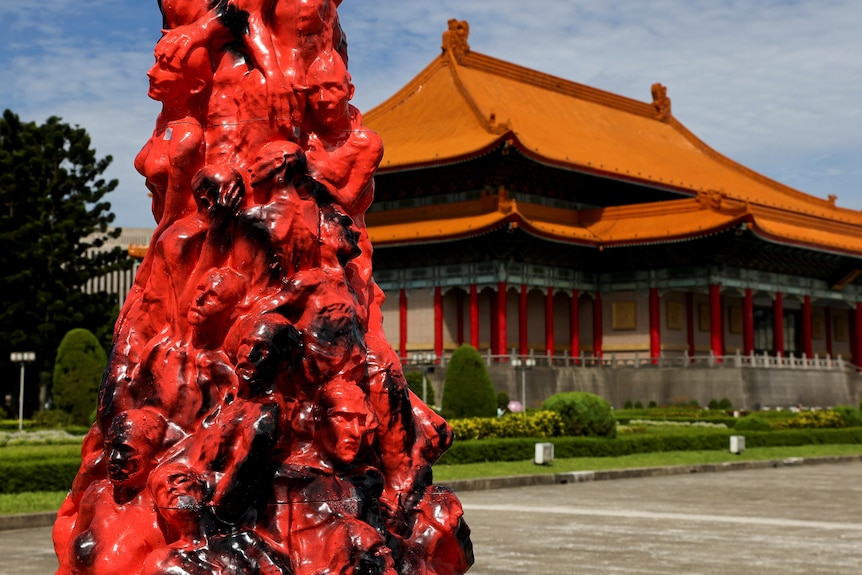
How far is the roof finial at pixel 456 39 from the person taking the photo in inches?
1625

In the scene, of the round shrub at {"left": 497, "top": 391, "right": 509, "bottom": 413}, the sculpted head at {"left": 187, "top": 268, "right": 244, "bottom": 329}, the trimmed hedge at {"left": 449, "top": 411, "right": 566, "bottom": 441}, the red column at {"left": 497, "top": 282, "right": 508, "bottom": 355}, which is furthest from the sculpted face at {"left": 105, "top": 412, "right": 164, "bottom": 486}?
the red column at {"left": 497, "top": 282, "right": 508, "bottom": 355}

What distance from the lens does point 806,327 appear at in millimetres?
41656

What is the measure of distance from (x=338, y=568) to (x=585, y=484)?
41.8ft

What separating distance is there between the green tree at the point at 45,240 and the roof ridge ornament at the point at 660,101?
22.5m

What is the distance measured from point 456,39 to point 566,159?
7.22m

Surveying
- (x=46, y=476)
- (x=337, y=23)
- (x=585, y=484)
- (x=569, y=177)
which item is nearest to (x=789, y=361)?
(x=569, y=177)

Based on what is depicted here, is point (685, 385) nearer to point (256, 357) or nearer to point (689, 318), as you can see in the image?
point (689, 318)

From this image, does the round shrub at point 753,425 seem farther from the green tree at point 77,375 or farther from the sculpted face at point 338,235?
the sculpted face at point 338,235

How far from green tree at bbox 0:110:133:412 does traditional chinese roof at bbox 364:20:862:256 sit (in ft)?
31.0

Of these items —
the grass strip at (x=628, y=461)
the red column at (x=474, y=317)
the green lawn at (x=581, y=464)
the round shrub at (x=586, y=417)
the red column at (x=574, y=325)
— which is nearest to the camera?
the green lawn at (x=581, y=464)

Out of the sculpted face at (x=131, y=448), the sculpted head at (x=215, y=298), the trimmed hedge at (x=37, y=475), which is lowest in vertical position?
the trimmed hedge at (x=37, y=475)

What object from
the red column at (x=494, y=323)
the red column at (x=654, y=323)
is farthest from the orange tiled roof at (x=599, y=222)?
the red column at (x=494, y=323)

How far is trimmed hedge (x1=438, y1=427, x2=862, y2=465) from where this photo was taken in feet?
61.6

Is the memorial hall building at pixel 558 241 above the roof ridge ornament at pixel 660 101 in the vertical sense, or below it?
below
